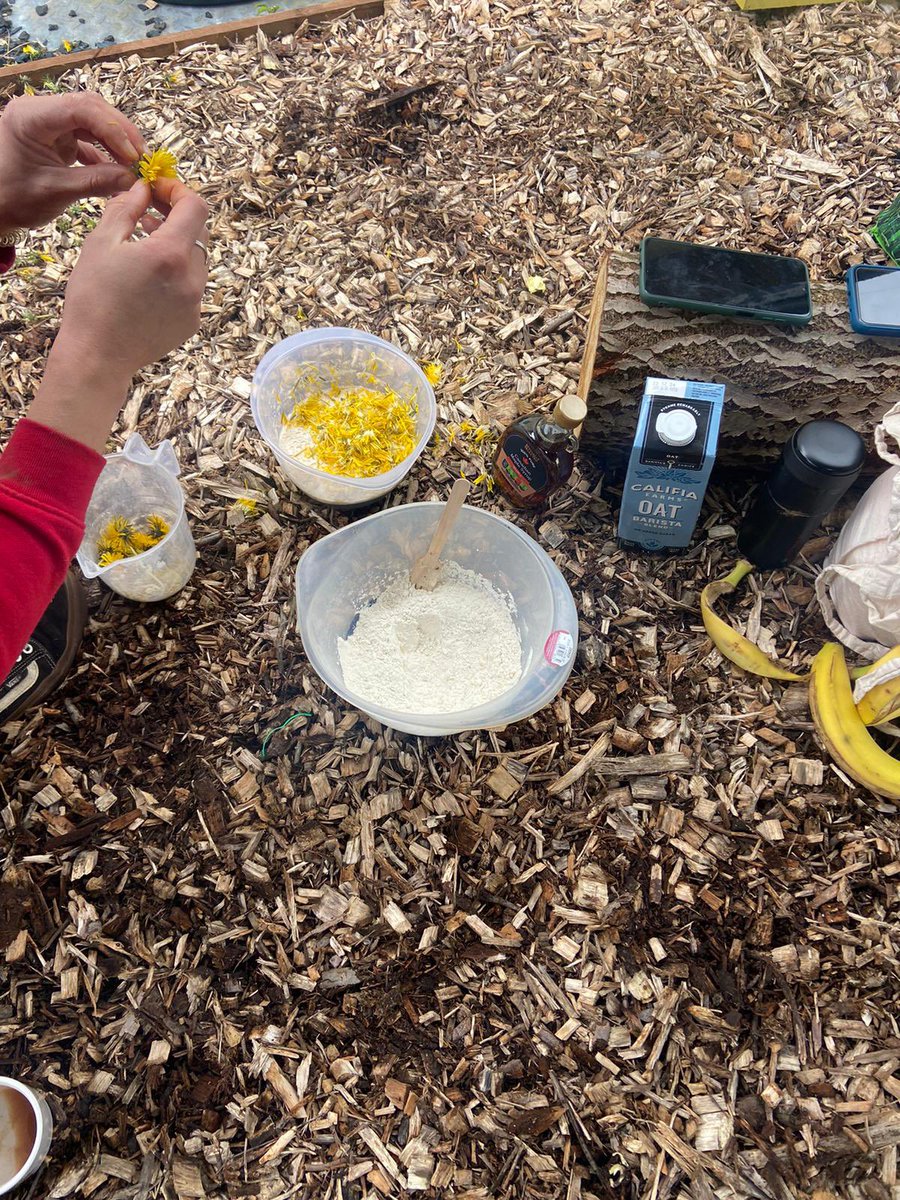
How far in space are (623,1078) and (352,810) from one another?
711 millimetres

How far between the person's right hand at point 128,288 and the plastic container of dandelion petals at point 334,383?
0.58 meters

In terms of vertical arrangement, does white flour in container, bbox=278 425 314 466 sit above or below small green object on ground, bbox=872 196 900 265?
below

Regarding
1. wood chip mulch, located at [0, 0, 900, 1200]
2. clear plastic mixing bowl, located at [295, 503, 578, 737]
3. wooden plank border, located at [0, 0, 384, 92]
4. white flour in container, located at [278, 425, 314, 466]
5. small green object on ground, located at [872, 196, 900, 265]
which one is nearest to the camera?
wood chip mulch, located at [0, 0, 900, 1200]

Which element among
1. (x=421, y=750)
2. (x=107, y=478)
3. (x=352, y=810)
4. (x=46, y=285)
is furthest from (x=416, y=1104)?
(x=46, y=285)

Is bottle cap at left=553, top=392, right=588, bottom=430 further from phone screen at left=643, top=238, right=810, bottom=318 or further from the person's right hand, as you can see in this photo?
the person's right hand

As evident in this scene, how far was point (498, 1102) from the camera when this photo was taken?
1355mm

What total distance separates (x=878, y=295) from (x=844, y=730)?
95 centimetres

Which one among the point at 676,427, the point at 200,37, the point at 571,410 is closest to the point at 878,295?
the point at 676,427

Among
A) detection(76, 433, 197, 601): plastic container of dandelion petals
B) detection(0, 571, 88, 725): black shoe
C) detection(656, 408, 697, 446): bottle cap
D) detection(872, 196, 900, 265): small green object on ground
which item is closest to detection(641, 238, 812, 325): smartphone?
detection(656, 408, 697, 446): bottle cap

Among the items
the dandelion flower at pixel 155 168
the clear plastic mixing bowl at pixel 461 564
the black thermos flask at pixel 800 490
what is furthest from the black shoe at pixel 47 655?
the black thermos flask at pixel 800 490

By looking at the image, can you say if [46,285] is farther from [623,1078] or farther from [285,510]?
[623,1078]

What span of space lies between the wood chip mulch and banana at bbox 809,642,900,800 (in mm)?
47

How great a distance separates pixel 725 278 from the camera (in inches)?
65.5

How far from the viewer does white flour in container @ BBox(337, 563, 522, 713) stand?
5.17 feet
